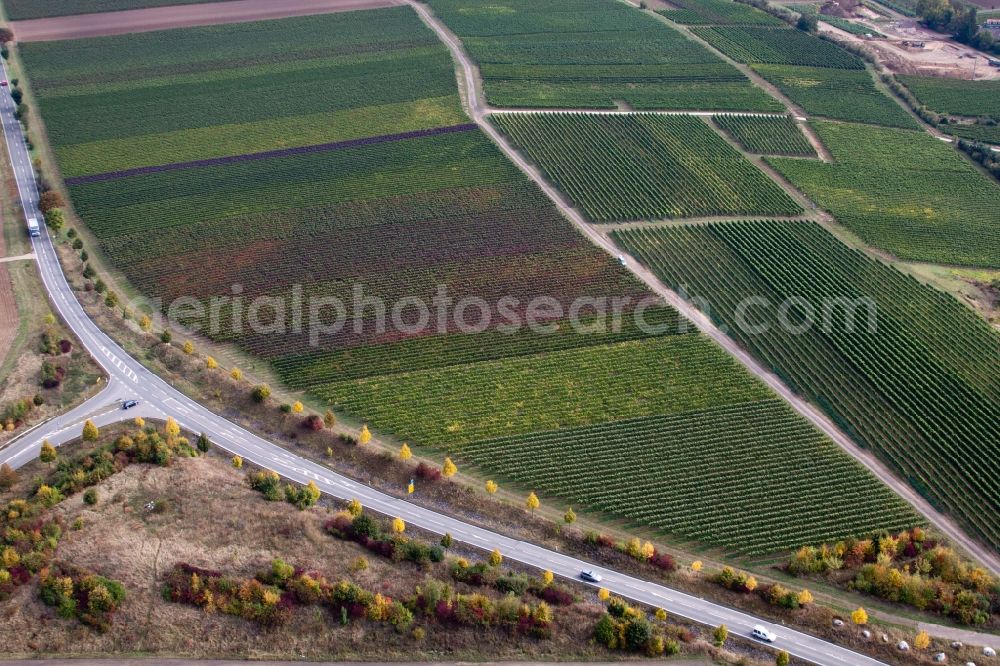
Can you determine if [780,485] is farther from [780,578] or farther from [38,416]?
[38,416]

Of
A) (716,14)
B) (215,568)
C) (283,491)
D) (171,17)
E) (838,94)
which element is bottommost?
(215,568)

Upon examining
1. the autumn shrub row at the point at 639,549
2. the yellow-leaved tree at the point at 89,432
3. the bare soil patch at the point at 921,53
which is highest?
the bare soil patch at the point at 921,53

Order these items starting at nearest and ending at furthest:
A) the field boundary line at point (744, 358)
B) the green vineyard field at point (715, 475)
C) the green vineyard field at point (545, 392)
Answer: the green vineyard field at point (715, 475) < the field boundary line at point (744, 358) < the green vineyard field at point (545, 392)

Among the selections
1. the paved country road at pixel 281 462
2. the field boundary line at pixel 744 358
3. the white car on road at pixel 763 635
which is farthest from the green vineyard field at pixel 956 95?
the white car on road at pixel 763 635

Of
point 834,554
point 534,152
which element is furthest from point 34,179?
point 834,554

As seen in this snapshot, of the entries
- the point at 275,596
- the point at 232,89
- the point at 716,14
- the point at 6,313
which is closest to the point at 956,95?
the point at 716,14

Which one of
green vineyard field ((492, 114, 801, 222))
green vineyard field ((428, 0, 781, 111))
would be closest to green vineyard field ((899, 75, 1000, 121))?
green vineyard field ((428, 0, 781, 111))

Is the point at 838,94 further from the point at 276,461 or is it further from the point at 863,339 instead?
the point at 276,461

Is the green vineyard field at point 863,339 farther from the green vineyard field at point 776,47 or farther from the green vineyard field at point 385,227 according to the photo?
the green vineyard field at point 776,47

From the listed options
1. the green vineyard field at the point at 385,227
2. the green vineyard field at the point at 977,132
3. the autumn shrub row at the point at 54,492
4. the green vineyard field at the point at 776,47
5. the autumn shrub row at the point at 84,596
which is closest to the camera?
the autumn shrub row at the point at 84,596
